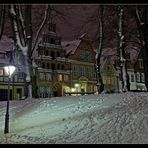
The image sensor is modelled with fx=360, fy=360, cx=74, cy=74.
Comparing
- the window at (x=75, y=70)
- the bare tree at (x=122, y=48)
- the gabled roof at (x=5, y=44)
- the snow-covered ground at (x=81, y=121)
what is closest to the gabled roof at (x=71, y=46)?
the window at (x=75, y=70)

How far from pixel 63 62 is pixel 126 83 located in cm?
3359

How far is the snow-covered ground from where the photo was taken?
14414 millimetres

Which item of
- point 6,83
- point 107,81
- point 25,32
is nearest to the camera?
point 25,32

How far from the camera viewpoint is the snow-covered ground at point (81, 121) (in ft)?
47.3

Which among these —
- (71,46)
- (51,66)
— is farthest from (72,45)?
(51,66)

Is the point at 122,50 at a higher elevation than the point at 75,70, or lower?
lower

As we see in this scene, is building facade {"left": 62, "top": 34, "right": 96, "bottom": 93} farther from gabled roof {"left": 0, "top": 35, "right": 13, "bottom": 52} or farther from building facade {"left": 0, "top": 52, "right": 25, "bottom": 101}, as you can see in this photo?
gabled roof {"left": 0, "top": 35, "right": 13, "bottom": 52}

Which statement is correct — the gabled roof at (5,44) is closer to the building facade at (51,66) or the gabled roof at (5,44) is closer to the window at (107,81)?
the building facade at (51,66)

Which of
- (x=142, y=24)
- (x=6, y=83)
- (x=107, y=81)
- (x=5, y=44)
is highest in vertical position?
(x=5, y=44)

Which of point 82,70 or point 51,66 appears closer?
point 51,66

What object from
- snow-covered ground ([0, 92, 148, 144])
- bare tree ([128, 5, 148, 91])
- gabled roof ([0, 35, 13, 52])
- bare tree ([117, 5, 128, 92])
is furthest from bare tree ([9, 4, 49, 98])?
gabled roof ([0, 35, 13, 52])

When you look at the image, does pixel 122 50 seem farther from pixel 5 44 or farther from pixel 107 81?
pixel 107 81

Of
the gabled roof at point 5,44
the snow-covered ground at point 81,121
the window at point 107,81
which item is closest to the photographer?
the snow-covered ground at point 81,121

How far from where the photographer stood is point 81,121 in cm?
1673
